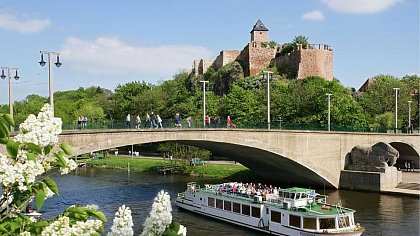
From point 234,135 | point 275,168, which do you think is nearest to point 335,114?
point 275,168

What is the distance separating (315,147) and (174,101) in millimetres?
51306

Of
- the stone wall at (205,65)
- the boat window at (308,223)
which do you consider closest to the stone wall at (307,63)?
the stone wall at (205,65)

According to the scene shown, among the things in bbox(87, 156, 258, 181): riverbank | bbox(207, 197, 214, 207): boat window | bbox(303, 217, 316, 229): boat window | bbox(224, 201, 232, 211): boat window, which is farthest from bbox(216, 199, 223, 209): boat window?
bbox(87, 156, 258, 181): riverbank

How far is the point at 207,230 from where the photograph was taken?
106 feet

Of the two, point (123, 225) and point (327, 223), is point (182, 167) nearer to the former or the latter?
point (327, 223)

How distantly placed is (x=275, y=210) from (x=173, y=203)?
41.9 ft

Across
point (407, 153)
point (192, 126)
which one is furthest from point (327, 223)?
point (407, 153)

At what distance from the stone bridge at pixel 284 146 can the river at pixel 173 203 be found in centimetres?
300

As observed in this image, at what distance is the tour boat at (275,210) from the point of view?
2888 cm

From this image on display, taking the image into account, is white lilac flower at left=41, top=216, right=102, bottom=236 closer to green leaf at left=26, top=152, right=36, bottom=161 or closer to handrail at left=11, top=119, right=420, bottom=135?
green leaf at left=26, top=152, right=36, bottom=161

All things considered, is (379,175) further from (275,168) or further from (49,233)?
(49,233)

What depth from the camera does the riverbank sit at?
5719 cm

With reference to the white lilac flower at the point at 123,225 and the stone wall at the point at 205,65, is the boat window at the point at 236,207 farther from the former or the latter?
the stone wall at the point at 205,65

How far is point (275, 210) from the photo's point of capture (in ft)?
102
